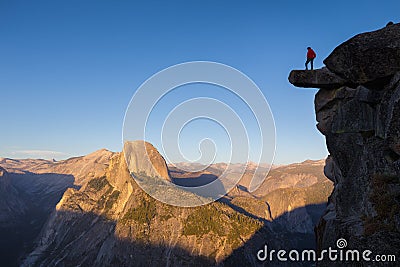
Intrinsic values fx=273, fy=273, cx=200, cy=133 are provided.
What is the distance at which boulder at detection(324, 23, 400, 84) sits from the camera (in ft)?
60.4

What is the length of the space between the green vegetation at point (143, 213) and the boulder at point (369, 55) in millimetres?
136207

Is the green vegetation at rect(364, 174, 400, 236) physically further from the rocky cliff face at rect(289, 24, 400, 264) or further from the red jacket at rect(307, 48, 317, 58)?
the red jacket at rect(307, 48, 317, 58)

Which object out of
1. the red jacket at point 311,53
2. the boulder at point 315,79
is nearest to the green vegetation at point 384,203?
the boulder at point 315,79

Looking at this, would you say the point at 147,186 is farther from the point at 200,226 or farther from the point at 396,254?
the point at 396,254

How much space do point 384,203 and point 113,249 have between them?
136984 millimetres

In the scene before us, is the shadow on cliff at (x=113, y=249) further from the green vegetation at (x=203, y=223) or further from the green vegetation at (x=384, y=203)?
the green vegetation at (x=384, y=203)

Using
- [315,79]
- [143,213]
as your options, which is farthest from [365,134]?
[143,213]

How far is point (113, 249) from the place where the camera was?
132000 millimetres

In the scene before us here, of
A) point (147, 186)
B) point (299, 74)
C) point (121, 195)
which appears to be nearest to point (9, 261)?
point (121, 195)

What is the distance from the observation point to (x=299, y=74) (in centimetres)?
2391

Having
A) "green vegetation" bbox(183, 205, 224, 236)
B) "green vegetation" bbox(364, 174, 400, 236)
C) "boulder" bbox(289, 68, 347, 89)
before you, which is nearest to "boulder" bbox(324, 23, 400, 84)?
"boulder" bbox(289, 68, 347, 89)

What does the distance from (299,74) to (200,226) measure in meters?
127

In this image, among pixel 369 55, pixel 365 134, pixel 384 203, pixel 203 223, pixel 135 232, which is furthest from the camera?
pixel 203 223

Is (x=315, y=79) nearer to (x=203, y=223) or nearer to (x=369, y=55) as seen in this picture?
(x=369, y=55)
